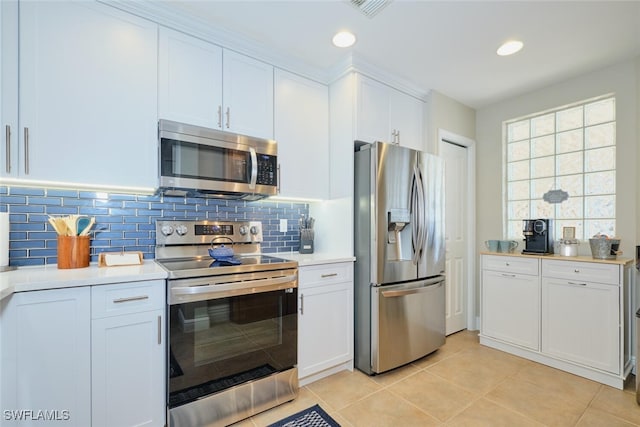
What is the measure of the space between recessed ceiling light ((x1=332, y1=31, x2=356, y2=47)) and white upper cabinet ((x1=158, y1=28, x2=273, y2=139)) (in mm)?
548

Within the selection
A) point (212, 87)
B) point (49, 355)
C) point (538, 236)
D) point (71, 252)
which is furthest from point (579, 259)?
point (71, 252)

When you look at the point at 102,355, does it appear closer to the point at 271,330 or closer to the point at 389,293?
the point at 271,330

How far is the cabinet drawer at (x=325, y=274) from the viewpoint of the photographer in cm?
218

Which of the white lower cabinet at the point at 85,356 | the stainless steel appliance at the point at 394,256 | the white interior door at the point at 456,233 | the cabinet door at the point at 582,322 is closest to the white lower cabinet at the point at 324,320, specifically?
the stainless steel appliance at the point at 394,256

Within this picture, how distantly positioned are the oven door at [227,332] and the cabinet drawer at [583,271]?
87.4 inches

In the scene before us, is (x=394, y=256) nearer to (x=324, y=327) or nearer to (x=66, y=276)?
(x=324, y=327)

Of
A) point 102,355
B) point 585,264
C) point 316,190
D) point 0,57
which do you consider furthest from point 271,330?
point 585,264

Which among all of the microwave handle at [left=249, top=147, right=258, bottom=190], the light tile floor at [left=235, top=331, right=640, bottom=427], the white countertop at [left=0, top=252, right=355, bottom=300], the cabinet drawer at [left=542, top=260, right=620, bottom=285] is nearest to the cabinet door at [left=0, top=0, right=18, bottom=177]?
the white countertop at [left=0, top=252, right=355, bottom=300]

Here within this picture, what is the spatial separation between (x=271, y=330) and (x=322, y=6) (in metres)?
2.10

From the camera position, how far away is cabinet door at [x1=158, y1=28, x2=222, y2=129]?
1949 millimetres

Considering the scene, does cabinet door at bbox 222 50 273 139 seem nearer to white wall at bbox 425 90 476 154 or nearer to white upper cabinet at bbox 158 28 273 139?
white upper cabinet at bbox 158 28 273 139

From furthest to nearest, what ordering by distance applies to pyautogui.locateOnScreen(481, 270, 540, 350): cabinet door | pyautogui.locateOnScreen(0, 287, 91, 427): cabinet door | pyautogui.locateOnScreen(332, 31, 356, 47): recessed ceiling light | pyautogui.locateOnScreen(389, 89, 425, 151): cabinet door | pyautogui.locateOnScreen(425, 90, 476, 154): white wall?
pyautogui.locateOnScreen(425, 90, 476, 154): white wall → pyautogui.locateOnScreen(389, 89, 425, 151): cabinet door → pyautogui.locateOnScreen(481, 270, 540, 350): cabinet door → pyautogui.locateOnScreen(332, 31, 356, 47): recessed ceiling light → pyautogui.locateOnScreen(0, 287, 91, 427): cabinet door

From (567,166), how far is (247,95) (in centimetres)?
308

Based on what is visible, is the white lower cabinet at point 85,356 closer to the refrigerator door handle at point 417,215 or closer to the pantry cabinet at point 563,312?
the refrigerator door handle at point 417,215
